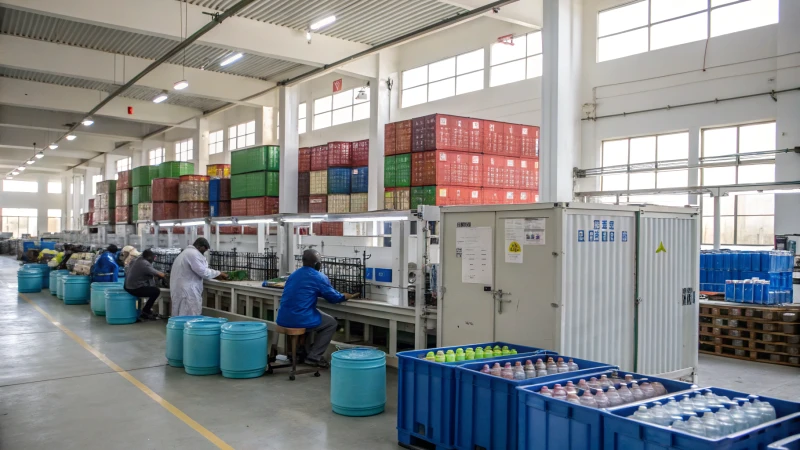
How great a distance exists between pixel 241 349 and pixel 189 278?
3.24m

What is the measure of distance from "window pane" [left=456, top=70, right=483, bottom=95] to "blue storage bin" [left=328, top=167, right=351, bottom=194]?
4.29 meters

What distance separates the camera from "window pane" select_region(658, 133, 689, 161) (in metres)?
12.4

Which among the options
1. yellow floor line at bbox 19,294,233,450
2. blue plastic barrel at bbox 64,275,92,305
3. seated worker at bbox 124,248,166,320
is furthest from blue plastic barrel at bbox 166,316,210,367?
blue plastic barrel at bbox 64,275,92,305

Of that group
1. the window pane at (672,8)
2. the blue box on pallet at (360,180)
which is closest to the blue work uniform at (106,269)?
the blue box on pallet at (360,180)

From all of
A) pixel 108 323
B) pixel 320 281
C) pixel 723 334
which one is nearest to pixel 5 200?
pixel 108 323

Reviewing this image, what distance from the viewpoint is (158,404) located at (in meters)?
6.21

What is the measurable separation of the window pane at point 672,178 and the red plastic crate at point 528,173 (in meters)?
3.43

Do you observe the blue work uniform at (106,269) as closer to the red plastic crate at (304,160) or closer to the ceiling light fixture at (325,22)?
the red plastic crate at (304,160)

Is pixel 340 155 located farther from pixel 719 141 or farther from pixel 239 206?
pixel 719 141

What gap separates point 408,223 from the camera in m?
7.37

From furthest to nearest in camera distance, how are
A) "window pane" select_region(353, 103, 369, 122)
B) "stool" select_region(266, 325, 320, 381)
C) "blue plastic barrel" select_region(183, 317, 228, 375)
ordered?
1. "window pane" select_region(353, 103, 369, 122)
2. "blue plastic barrel" select_region(183, 317, 228, 375)
3. "stool" select_region(266, 325, 320, 381)

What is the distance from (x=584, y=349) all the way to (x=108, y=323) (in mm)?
9734

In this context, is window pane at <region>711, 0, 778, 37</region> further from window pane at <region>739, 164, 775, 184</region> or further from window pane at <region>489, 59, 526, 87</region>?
window pane at <region>489, 59, 526, 87</region>

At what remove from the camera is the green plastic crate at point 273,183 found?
49.8ft
